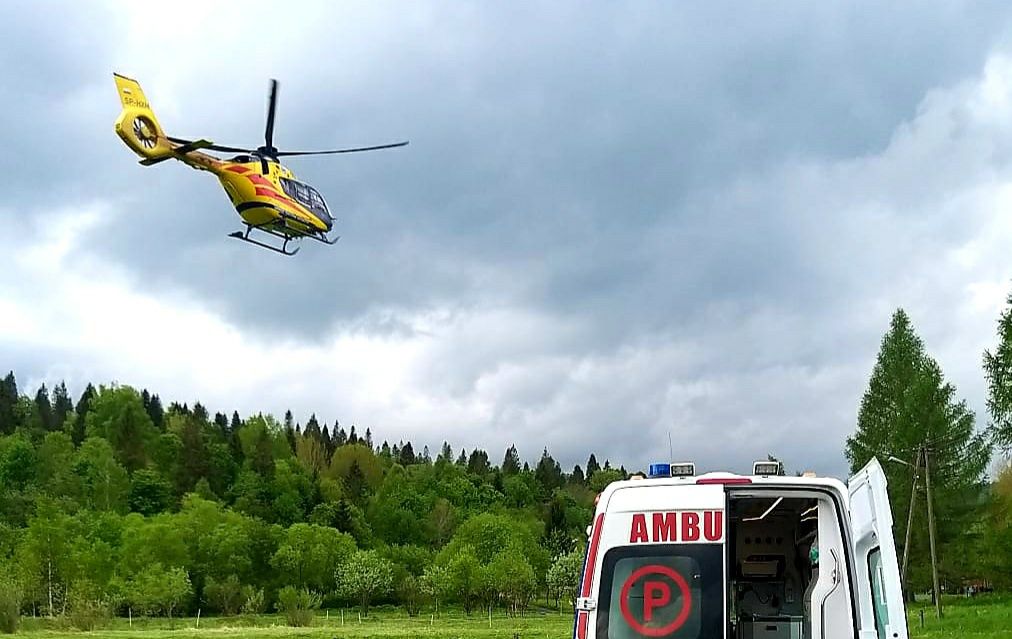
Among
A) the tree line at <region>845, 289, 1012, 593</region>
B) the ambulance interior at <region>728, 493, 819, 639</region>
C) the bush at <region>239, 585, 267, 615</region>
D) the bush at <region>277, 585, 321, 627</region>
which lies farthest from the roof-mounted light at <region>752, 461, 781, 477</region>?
the bush at <region>239, 585, 267, 615</region>

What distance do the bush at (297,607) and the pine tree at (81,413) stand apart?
7084 centimetres

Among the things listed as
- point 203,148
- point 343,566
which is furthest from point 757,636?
point 343,566

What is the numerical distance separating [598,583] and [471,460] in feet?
620

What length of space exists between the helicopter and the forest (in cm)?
2226

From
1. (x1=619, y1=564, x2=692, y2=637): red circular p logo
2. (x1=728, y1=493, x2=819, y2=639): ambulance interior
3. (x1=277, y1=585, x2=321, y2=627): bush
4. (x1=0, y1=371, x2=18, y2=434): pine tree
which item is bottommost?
(x1=619, y1=564, x2=692, y2=637): red circular p logo

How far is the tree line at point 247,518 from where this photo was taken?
91.1 metres

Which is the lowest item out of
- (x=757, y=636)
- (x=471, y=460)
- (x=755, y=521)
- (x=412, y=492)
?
(x=757, y=636)

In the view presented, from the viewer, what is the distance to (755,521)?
33.0ft

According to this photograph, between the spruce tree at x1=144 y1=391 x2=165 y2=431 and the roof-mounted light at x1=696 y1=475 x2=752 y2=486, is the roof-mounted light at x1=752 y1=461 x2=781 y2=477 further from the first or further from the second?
the spruce tree at x1=144 y1=391 x2=165 y2=431

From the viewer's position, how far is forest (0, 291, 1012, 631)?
60.1 metres

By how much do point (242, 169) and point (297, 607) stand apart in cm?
4408

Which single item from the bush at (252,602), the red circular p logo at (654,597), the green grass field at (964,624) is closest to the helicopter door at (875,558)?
the red circular p logo at (654,597)

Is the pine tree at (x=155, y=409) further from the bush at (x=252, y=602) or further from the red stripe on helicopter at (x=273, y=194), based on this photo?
the red stripe on helicopter at (x=273, y=194)

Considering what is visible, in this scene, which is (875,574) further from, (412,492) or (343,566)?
(412,492)
